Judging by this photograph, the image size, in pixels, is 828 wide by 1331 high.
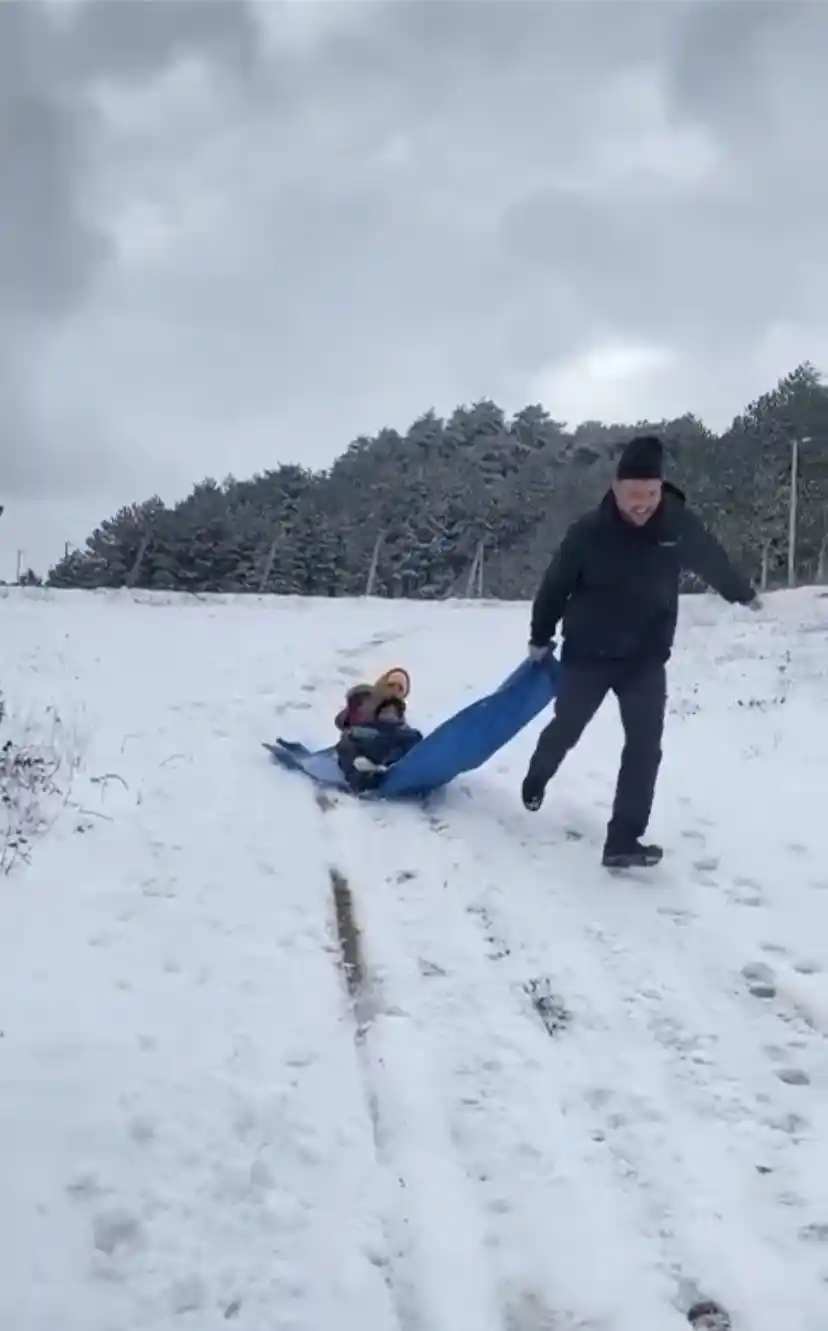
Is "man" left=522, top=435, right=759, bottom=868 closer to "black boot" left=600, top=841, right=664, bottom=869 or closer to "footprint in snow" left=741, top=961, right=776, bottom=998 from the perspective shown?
"black boot" left=600, top=841, right=664, bottom=869

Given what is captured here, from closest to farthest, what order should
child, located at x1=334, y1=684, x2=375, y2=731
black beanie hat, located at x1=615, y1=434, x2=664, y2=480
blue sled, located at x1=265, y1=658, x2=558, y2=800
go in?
black beanie hat, located at x1=615, y1=434, x2=664, y2=480, blue sled, located at x1=265, y1=658, x2=558, y2=800, child, located at x1=334, y1=684, x2=375, y2=731

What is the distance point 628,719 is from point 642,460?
1359mm

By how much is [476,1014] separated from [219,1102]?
104 cm

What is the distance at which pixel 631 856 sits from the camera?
5.77 meters

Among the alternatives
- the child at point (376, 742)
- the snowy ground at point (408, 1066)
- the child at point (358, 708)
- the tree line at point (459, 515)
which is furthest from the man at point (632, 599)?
the tree line at point (459, 515)

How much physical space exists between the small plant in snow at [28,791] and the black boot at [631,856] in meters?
2.83

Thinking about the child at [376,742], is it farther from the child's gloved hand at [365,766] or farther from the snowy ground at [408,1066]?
the snowy ground at [408,1066]

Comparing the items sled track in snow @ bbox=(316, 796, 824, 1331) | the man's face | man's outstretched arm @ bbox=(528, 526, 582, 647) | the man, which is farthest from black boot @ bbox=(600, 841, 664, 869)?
the man's face

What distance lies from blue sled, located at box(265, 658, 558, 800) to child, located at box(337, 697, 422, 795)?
0.33 m

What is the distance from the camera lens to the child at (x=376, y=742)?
7896 millimetres

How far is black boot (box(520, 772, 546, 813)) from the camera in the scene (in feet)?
21.9

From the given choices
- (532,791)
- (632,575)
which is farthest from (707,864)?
(632,575)

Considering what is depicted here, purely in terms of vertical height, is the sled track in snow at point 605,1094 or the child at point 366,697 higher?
the child at point 366,697

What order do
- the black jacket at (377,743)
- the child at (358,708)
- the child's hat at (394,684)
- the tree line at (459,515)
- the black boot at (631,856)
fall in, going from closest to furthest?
the black boot at (631,856) → the black jacket at (377,743) → the child at (358,708) → the child's hat at (394,684) → the tree line at (459,515)
